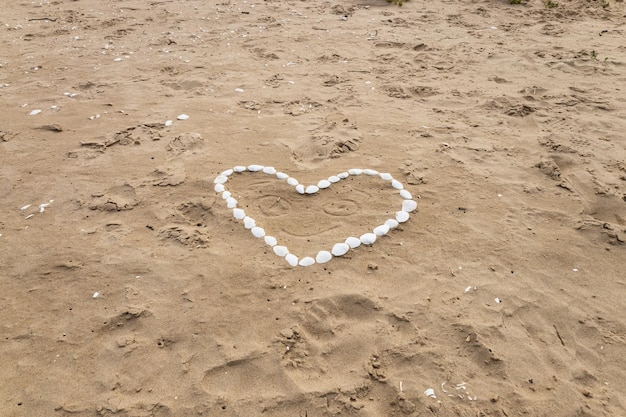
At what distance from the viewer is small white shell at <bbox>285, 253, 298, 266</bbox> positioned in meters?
3.27

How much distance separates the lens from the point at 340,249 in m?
3.35

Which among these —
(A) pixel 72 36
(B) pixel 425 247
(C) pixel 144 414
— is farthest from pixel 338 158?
(A) pixel 72 36

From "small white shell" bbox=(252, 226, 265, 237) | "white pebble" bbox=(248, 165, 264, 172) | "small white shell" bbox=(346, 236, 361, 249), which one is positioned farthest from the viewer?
"white pebble" bbox=(248, 165, 264, 172)

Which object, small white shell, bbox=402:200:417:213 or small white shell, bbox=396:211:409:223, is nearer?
small white shell, bbox=396:211:409:223

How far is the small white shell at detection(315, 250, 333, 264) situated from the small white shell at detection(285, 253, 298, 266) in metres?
0.16

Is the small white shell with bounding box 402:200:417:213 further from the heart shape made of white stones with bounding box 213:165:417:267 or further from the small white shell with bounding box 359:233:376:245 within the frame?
the small white shell with bounding box 359:233:376:245

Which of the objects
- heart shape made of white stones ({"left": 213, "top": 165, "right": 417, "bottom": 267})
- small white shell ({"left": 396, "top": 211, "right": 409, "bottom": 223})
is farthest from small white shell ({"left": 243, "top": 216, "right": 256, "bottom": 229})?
small white shell ({"left": 396, "top": 211, "right": 409, "bottom": 223})

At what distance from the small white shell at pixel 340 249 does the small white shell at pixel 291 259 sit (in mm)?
286

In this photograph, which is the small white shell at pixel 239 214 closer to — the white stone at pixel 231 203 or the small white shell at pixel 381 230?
the white stone at pixel 231 203

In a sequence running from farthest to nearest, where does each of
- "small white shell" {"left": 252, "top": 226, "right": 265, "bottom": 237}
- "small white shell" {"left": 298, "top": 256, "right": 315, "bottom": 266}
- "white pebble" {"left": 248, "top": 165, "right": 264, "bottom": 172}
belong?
"white pebble" {"left": 248, "top": 165, "right": 264, "bottom": 172} → "small white shell" {"left": 252, "top": 226, "right": 265, "bottom": 237} → "small white shell" {"left": 298, "top": 256, "right": 315, "bottom": 266}

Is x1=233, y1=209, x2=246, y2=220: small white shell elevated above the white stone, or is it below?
below

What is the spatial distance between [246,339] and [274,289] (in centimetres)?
44

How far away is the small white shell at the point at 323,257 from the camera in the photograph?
3281 mm

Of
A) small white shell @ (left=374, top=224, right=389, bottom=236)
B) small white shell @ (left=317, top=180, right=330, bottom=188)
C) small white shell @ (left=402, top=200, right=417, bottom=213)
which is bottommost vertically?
small white shell @ (left=374, top=224, right=389, bottom=236)
